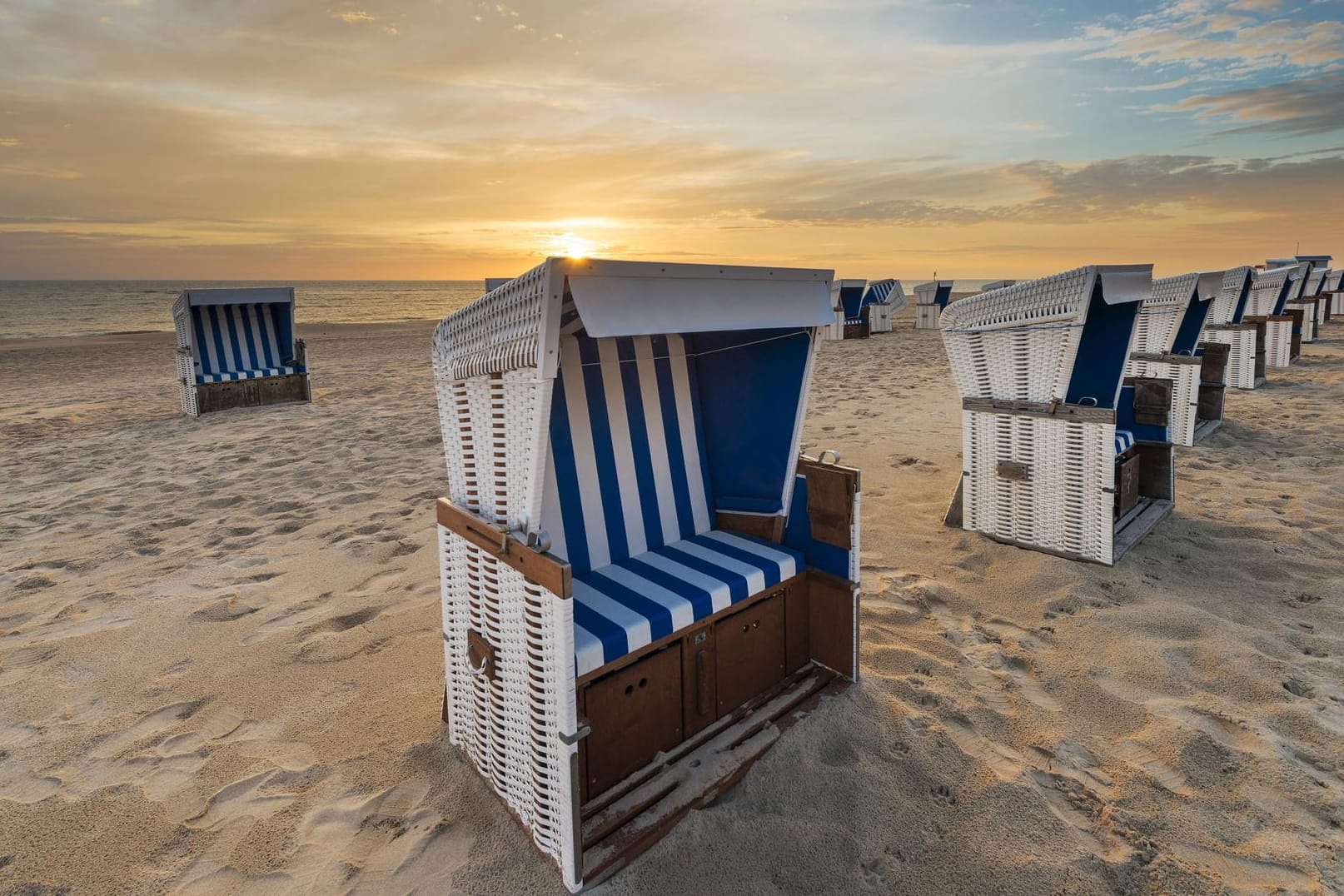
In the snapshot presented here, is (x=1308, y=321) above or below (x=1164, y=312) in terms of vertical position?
below

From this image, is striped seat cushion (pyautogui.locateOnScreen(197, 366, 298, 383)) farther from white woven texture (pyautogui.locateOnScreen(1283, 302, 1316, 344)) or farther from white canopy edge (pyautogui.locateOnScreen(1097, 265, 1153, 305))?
white woven texture (pyautogui.locateOnScreen(1283, 302, 1316, 344))

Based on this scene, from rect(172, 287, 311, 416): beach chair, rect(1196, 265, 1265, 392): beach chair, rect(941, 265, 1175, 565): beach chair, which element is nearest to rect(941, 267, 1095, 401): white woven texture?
rect(941, 265, 1175, 565): beach chair

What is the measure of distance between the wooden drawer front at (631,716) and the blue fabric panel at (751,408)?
0.80 meters

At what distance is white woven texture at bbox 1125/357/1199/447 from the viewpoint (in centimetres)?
579

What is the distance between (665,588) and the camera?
2338 millimetres

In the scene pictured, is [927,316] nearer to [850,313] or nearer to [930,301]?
[930,301]

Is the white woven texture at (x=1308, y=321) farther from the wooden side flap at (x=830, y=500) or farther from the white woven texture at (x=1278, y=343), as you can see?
the wooden side flap at (x=830, y=500)

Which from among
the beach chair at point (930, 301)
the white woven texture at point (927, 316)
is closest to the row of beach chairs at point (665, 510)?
the white woven texture at point (927, 316)

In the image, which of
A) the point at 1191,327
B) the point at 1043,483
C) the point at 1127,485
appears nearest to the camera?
the point at 1043,483

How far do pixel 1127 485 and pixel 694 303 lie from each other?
3.68m

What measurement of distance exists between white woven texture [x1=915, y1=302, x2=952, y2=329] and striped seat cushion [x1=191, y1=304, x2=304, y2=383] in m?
16.7

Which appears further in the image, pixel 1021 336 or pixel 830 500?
pixel 1021 336

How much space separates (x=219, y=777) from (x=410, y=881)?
87 centimetres

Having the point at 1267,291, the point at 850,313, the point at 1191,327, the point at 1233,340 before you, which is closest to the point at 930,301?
the point at 850,313
